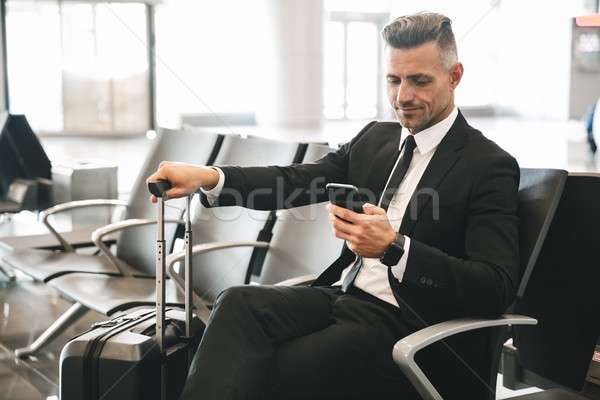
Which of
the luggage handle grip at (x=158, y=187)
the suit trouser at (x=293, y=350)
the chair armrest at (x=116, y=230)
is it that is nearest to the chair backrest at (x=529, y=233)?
the suit trouser at (x=293, y=350)

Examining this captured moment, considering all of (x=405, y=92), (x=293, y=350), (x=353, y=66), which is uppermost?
(x=353, y=66)

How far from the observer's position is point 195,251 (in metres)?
2.39

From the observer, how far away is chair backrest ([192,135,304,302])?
262 centimetres

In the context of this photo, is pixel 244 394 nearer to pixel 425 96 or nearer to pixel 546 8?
pixel 425 96

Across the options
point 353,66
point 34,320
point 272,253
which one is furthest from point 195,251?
point 353,66

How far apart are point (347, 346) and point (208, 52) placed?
13072 millimetres

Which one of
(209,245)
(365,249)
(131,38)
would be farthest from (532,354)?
(131,38)

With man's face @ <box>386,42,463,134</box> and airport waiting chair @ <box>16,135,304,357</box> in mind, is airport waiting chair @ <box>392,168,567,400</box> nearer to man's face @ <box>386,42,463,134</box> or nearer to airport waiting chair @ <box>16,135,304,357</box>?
man's face @ <box>386,42,463,134</box>

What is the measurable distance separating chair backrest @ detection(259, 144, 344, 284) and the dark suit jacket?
36 cm

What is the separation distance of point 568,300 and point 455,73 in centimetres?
64

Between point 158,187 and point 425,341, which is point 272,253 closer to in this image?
point 158,187

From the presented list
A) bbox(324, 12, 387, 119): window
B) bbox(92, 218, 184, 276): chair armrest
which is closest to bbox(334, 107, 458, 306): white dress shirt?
bbox(92, 218, 184, 276): chair armrest

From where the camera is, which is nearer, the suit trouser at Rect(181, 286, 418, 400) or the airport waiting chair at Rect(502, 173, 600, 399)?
the suit trouser at Rect(181, 286, 418, 400)

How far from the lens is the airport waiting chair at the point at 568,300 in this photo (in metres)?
1.73
